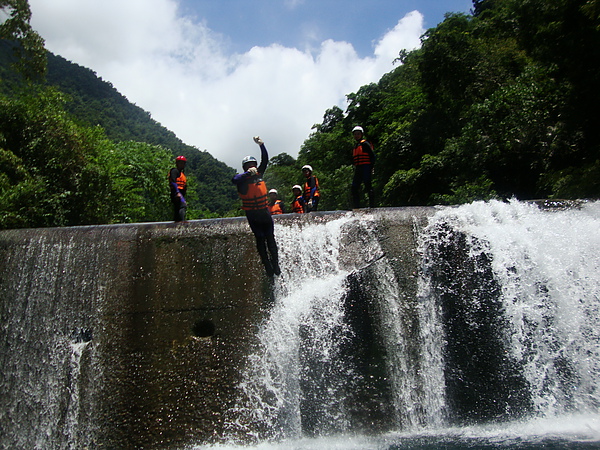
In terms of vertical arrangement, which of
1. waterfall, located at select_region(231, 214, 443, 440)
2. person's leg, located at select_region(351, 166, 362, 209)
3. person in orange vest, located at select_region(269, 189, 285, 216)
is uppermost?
person in orange vest, located at select_region(269, 189, 285, 216)

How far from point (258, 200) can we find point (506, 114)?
9.14 meters

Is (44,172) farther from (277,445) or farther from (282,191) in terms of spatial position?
(282,191)

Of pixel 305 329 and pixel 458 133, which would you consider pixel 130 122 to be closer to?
pixel 458 133

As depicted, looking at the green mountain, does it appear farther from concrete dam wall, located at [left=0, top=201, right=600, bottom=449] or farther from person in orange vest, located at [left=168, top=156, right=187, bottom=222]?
concrete dam wall, located at [left=0, top=201, right=600, bottom=449]

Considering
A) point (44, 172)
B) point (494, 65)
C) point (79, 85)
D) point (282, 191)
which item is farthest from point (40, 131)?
point (79, 85)

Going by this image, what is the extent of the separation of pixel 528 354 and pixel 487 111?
862 cm

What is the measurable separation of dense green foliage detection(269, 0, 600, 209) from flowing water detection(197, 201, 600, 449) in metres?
3.39

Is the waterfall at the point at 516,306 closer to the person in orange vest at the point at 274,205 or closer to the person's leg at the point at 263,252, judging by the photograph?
the person's leg at the point at 263,252

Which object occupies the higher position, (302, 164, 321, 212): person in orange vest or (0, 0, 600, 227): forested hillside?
(0, 0, 600, 227): forested hillside

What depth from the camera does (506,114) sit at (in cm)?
1227

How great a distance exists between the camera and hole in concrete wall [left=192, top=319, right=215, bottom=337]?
5.50 m

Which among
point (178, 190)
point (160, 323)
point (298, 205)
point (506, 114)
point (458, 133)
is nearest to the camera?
point (160, 323)

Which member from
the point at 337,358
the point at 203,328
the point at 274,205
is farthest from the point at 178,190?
the point at 337,358

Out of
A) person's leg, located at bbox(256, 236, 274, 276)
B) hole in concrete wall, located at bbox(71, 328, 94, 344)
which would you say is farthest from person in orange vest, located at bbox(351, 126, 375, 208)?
hole in concrete wall, located at bbox(71, 328, 94, 344)
